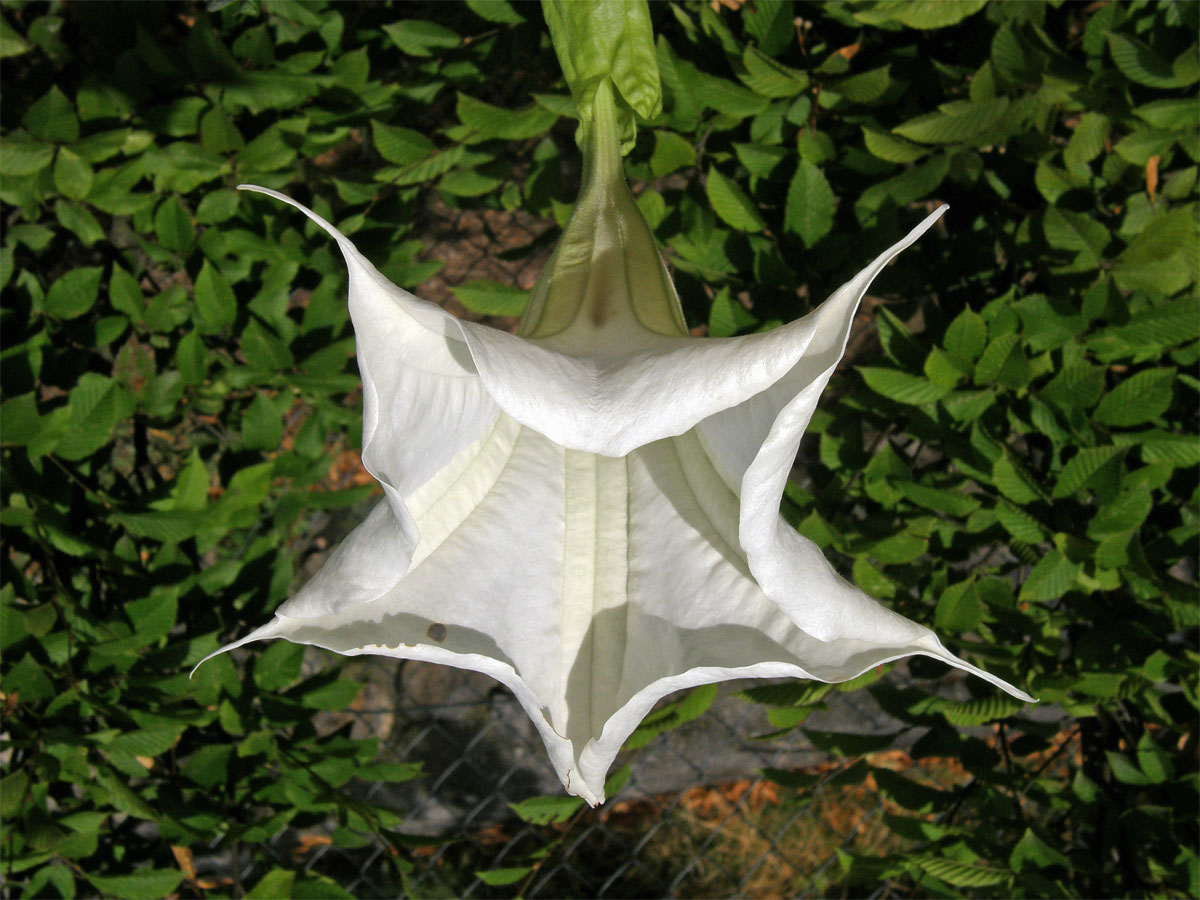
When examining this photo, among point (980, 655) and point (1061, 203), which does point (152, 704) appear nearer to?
point (980, 655)

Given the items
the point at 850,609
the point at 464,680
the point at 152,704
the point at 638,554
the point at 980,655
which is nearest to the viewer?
the point at 850,609

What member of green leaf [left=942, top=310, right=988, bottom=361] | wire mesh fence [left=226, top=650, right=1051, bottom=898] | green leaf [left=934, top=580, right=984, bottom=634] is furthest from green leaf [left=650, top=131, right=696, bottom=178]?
wire mesh fence [left=226, top=650, right=1051, bottom=898]

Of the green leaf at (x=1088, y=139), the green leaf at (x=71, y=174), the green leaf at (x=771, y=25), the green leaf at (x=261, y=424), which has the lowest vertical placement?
the green leaf at (x=261, y=424)

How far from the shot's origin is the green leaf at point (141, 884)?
41.3 inches

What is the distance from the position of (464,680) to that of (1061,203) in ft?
6.72

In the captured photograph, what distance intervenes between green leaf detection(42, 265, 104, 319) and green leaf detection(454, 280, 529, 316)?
1.43ft

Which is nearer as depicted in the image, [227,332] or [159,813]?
[159,813]

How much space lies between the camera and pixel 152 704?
1.08 m

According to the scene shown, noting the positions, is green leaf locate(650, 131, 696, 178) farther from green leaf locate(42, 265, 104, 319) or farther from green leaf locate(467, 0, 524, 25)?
green leaf locate(42, 265, 104, 319)

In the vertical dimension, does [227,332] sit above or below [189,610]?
above

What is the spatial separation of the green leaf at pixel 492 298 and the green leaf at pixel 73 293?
434mm

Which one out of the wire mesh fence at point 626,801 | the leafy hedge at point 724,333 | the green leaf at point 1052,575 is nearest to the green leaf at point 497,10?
the leafy hedge at point 724,333

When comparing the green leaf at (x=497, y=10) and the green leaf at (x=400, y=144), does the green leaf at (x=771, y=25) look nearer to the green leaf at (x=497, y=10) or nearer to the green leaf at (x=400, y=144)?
the green leaf at (x=497, y=10)

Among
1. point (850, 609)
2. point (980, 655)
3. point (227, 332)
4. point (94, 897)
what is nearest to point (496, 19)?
point (227, 332)
